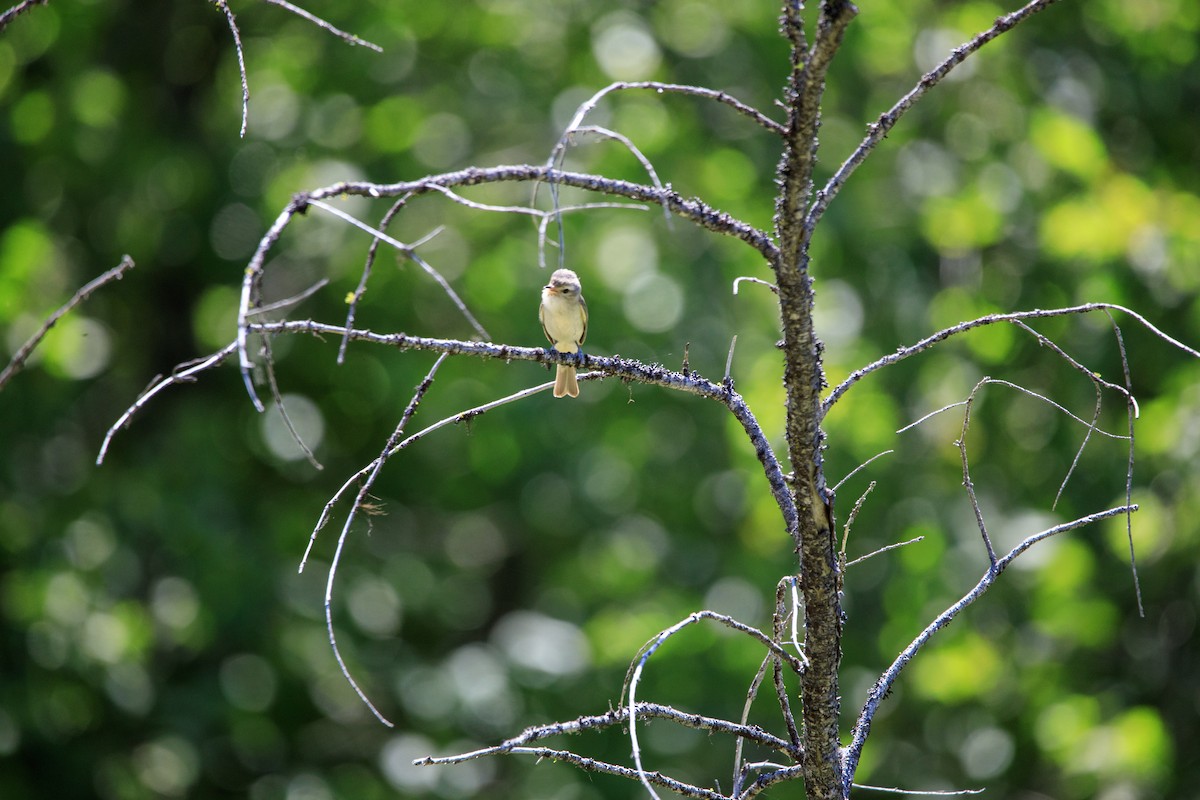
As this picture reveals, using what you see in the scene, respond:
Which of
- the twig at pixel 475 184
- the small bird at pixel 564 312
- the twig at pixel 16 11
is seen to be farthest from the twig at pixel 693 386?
the small bird at pixel 564 312

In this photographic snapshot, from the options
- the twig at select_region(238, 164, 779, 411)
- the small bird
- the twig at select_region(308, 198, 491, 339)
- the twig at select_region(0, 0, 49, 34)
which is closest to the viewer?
the twig at select_region(308, 198, 491, 339)

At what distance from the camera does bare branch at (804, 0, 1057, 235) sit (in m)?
1.98

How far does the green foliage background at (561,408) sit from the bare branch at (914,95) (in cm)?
655

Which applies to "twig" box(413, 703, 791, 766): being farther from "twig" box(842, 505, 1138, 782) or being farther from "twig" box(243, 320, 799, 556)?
"twig" box(243, 320, 799, 556)

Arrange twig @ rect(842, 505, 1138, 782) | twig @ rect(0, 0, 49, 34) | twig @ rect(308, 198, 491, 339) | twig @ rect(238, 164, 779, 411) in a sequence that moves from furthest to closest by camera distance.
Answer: twig @ rect(842, 505, 1138, 782)
twig @ rect(0, 0, 49, 34)
twig @ rect(238, 164, 779, 411)
twig @ rect(308, 198, 491, 339)

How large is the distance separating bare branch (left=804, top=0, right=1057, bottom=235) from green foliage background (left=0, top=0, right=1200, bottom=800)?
6546mm

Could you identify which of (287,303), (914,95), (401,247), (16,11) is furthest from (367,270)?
(16,11)

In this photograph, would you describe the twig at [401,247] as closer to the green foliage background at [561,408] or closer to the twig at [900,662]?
the twig at [900,662]

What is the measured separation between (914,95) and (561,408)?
27.4ft

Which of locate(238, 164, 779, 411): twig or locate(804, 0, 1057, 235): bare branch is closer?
locate(238, 164, 779, 411): twig

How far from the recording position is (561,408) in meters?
10.2

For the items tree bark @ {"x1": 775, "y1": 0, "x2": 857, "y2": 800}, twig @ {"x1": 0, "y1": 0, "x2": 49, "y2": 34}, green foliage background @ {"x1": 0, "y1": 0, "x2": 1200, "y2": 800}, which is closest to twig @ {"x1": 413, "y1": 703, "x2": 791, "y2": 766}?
tree bark @ {"x1": 775, "y1": 0, "x2": 857, "y2": 800}

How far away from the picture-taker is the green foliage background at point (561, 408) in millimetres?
9008

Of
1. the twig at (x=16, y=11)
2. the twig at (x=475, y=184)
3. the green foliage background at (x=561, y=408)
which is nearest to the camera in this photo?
the twig at (x=475, y=184)
